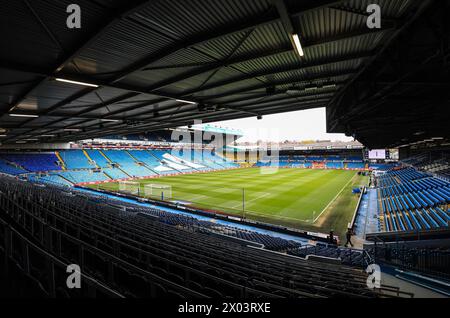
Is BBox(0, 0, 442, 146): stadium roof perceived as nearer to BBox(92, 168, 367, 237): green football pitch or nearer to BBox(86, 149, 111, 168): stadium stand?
BBox(92, 168, 367, 237): green football pitch

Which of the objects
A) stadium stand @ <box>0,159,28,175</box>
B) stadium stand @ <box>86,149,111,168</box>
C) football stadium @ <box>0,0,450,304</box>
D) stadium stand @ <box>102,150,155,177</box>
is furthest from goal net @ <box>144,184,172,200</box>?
stadium stand @ <box>0,159,28,175</box>

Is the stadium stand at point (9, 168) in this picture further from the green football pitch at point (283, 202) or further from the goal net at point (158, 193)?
the green football pitch at point (283, 202)

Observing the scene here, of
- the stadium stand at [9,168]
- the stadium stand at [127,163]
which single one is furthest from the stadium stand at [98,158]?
the stadium stand at [9,168]

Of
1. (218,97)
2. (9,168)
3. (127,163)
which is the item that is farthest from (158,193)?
(9,168)

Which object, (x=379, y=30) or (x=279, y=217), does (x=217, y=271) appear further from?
(x=279, y=217)

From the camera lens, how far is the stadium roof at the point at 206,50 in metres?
4.38

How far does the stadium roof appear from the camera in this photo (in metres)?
4.38

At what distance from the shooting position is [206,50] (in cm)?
628

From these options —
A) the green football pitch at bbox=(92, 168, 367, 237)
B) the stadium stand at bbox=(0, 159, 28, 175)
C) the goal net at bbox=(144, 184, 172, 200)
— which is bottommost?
the green football pitch at bbox=(92, 168, 367, 237)

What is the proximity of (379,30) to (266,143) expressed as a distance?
86.2m

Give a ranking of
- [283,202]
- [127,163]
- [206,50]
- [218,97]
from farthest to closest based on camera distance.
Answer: [127,163]
[283,202]
[218,97]
[206,50]

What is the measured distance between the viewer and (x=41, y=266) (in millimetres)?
4605

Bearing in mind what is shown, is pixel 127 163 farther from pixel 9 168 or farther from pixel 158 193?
pixel 158 193
